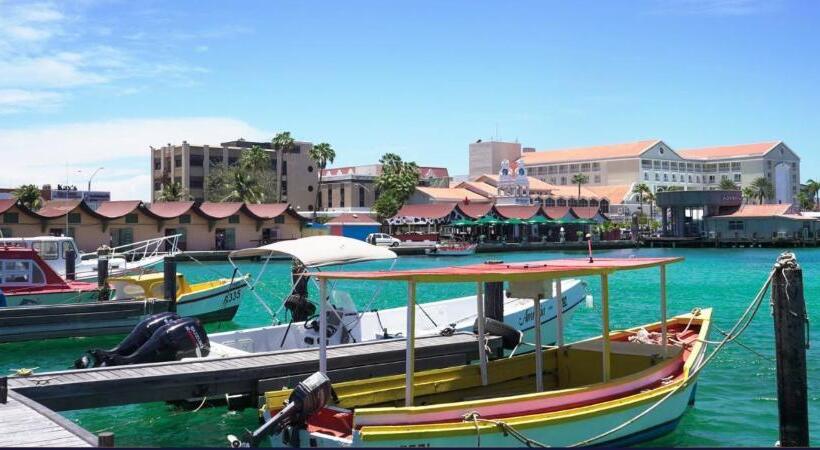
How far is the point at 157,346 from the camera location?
1557cm

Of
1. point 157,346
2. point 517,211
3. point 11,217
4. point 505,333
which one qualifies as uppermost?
point 517,211

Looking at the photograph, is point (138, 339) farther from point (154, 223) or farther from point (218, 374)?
point (154, 223)

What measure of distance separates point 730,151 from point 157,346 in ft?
570

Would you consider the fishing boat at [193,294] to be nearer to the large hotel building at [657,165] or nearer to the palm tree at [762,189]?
the large hotel building at [657,165]

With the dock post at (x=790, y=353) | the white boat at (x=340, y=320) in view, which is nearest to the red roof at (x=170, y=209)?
the white boat at (x=340, y=320)

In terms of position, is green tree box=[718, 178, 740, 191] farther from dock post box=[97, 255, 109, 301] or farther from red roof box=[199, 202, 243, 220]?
dock post box=[97, 255, 109, 301]

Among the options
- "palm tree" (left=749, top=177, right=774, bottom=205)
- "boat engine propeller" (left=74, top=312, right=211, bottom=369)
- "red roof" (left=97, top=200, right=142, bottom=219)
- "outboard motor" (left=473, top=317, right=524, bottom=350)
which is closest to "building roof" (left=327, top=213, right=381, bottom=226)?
"red roof" (left=97, top=200, right=142, bottom=219)

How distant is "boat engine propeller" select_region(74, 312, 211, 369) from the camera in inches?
609

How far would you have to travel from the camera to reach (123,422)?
15.1 m

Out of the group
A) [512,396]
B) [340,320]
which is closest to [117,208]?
[340,320]

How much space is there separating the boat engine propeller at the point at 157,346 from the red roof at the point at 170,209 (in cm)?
6359

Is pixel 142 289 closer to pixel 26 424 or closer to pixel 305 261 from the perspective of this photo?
pixel 305 261

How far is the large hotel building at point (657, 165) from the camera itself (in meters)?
158

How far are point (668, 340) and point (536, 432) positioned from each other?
6.48 m
